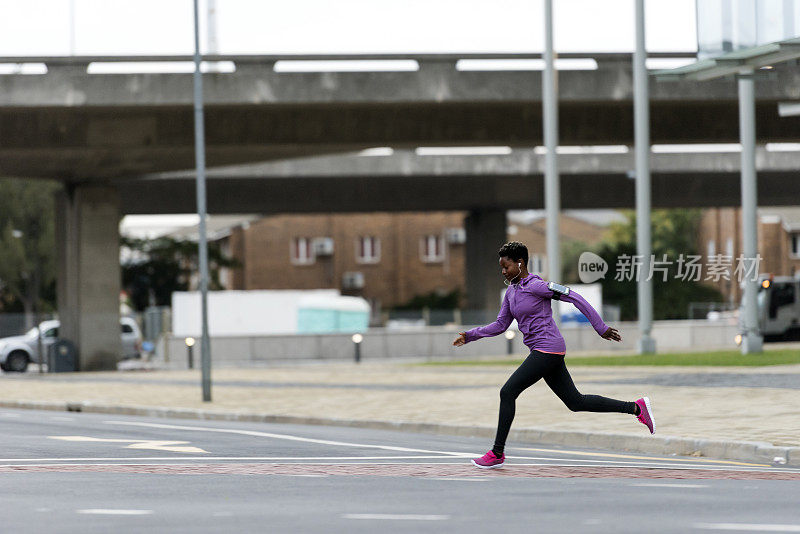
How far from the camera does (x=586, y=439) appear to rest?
1485cm

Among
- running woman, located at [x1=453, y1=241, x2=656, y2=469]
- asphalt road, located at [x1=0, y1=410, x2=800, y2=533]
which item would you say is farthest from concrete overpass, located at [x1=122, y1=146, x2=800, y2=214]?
running woman, located at [x1=453, y1=241, x2=656, y2=469]

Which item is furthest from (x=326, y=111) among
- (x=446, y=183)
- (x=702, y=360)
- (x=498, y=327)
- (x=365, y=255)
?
Answer: (x=365, y=255)

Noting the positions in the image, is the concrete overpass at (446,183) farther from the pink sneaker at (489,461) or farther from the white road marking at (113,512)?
the white road marking at (113,512)

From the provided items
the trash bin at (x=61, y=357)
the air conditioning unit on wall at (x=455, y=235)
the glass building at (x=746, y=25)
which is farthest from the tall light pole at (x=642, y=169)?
the air conditioning unit on wall at (x=455, y=235)

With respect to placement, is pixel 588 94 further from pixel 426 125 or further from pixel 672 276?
pixel 672 276

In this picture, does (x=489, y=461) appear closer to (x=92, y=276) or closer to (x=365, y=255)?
(x=92, y=276)

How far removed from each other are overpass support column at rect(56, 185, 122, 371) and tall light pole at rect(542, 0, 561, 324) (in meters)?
13.2

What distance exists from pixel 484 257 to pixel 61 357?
27172 millimetres

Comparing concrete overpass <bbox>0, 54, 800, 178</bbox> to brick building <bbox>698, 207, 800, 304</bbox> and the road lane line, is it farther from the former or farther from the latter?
brick building <bbox>698, 207, 800, 304</bbox>

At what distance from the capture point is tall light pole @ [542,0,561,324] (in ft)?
103

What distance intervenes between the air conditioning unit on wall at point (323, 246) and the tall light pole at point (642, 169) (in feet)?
183

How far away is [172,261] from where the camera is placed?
8406 centimetres

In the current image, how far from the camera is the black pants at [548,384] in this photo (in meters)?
11.2

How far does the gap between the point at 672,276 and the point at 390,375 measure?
160 feet
